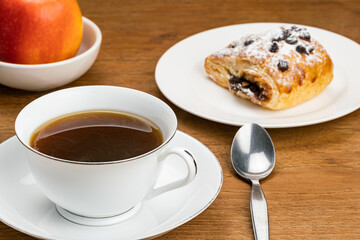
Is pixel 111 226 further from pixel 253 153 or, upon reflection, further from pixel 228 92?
pixel 228 92

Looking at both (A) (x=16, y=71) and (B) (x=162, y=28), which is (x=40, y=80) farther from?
(B) (x=162, y=28)

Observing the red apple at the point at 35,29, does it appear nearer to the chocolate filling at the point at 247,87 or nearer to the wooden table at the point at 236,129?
the wooden table at the point at 236,129

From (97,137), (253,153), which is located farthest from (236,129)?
(97,137)

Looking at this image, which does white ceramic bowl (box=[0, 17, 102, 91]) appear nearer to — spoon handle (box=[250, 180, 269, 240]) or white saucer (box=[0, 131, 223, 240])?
white saucer (box=[0, 131, 223, 240])

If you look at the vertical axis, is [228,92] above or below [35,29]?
below

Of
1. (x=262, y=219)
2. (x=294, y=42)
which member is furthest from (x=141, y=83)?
(x=262, y=219)

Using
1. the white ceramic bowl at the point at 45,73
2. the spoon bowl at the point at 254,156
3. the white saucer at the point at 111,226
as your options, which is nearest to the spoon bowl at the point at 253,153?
the spoon bowl at the point at 254,156
